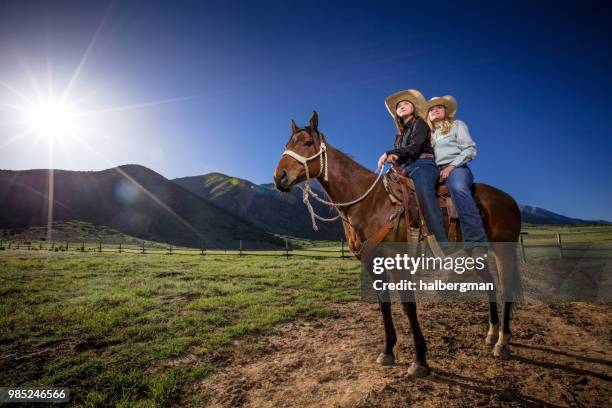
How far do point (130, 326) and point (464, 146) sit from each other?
861cm

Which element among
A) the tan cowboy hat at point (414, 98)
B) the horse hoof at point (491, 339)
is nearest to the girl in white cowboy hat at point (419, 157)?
the tan cowboy hat at point (414, 98)

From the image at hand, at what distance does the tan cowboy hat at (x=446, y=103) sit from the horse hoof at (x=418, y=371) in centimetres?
441

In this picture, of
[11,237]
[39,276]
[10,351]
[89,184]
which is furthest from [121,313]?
[89,184]

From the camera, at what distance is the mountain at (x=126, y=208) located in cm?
11725

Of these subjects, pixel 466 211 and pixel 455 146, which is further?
pixel 455 146

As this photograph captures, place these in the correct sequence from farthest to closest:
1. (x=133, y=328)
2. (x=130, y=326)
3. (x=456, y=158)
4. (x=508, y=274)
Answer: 1. (x=130, y=326)
2. (x=133, y=328)
3. (x=508, y=274)
4. (x=456, y=158)

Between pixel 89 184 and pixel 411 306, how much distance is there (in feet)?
601

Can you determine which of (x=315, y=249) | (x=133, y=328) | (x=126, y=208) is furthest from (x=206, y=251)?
(x=126, y=208)

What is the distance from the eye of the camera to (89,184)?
146 m

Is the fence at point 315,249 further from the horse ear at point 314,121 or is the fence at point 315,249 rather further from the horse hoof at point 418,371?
the horse ear at point 314,121

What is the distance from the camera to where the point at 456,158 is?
4.84m

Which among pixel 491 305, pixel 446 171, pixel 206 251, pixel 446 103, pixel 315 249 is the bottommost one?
pixel 206 251

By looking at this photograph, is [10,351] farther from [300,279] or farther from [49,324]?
[300,279]

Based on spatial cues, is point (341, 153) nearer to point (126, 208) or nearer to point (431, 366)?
point (431, 366)
